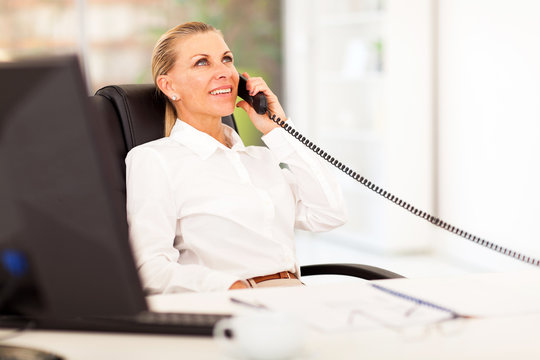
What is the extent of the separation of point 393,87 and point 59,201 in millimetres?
4042

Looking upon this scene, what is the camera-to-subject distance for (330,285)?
1540 mm

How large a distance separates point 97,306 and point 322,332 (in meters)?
0.34

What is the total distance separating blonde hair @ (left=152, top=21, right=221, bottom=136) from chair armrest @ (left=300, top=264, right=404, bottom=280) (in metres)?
0.55

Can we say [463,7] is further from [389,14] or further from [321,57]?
[321,57]

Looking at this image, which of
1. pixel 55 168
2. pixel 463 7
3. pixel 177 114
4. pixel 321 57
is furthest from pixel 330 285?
pixel 321 57

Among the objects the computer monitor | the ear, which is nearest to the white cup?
the computer monitor

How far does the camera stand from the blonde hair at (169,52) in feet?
7.30

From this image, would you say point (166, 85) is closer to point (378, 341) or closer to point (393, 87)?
point (378, 341)

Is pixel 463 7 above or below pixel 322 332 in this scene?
above

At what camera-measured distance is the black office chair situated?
6.74 ft

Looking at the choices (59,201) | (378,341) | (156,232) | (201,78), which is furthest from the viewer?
(201,78)

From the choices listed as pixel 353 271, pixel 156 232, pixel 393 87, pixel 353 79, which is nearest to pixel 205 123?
pixel 156 232

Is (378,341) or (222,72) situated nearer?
(378,341)

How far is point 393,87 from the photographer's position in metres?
4.91
